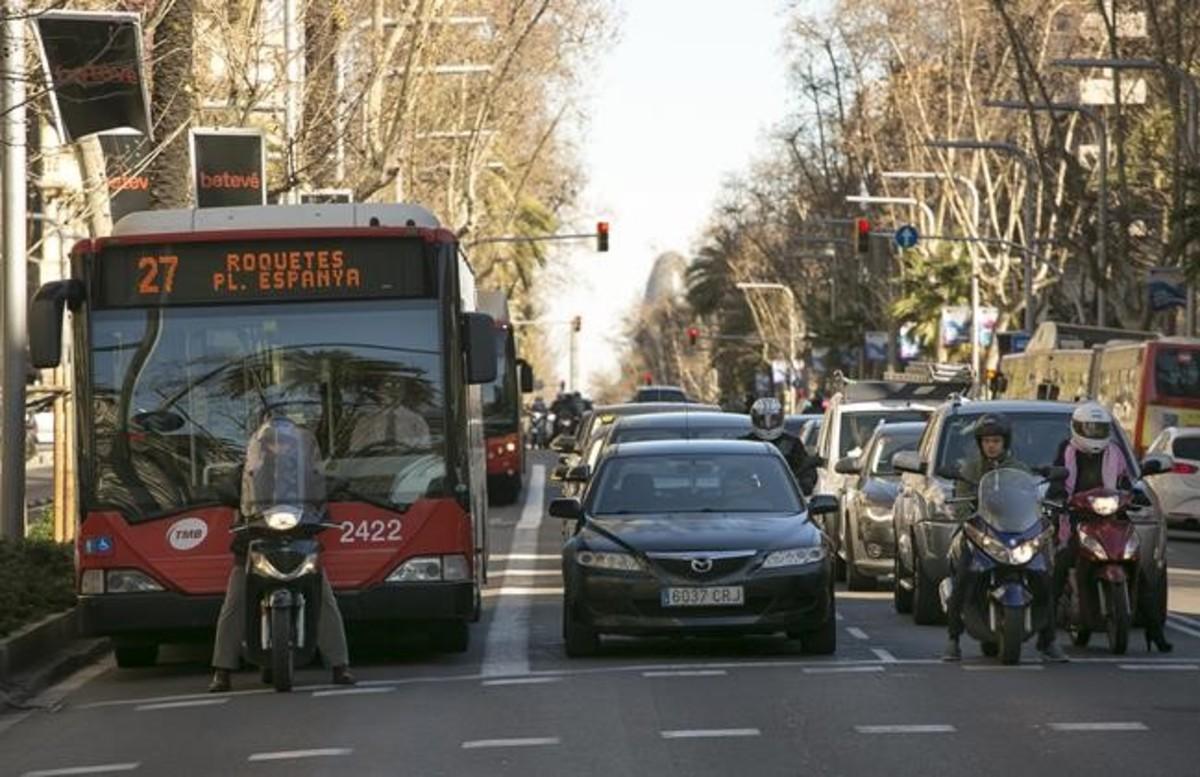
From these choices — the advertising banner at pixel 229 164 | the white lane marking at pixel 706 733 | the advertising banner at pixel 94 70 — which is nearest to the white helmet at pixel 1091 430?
the white lane marking at pixel 706 733

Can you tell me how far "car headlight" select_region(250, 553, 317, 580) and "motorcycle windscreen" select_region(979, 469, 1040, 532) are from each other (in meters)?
3.97

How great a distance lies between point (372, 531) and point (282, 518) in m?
1.57

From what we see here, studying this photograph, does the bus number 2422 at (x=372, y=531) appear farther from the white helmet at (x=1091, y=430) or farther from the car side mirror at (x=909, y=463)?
the car side mirror at (x=909, y=463)

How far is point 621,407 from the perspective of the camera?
3872cm

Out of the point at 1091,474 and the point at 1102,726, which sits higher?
the point at 1091,474

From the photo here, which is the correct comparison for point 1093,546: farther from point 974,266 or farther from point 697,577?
point 974,266

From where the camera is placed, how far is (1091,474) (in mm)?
18703

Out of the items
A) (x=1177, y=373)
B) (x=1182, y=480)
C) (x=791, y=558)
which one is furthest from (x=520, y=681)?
(x=1177, y=373)

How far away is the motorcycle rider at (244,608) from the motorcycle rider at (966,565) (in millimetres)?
3586

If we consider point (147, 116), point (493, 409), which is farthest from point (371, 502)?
point (493, 409)

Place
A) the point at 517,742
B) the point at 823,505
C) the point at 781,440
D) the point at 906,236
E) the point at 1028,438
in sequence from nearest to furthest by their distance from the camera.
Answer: the point at 517,742 → the point at 823,505 → the point at 1028,438 → the point at 781,440 → the point at 906,236

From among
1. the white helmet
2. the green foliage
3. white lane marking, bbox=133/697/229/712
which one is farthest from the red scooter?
the green foliage

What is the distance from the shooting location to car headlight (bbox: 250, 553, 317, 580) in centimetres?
1659

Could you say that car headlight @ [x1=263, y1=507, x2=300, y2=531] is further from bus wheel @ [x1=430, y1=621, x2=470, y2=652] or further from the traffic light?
the traffic light
